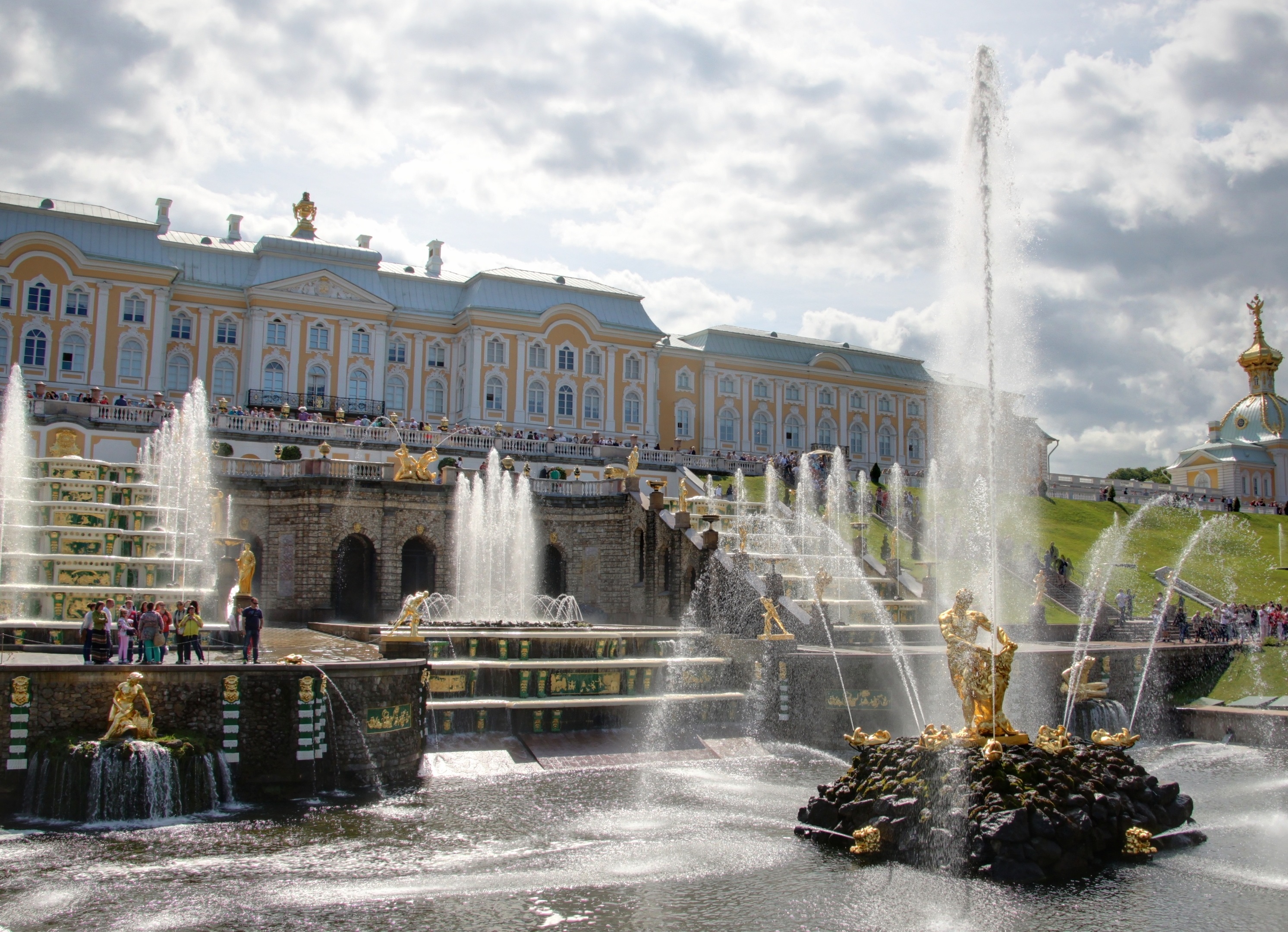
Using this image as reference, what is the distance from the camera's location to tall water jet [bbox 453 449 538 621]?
35.4m

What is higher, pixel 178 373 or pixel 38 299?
pixel 38 299

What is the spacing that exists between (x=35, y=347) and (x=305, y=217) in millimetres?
16467

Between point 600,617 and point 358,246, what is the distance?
30.4m

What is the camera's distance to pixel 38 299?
159 ft

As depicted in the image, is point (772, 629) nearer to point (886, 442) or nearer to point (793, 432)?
point (793, 432)

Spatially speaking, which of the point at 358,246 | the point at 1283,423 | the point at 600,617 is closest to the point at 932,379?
the point at 1283,423

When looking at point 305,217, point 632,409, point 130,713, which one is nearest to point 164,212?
point 305,217

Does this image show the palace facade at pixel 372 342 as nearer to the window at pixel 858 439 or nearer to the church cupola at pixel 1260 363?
the window at pixel 858 439

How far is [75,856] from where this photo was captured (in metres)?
14.0

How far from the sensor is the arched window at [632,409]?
60.4 m

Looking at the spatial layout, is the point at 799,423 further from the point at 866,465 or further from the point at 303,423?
the point at 303,423

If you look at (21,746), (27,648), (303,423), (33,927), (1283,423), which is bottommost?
(33,927)

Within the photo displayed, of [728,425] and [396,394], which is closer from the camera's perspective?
[396,394]

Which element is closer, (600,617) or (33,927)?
(33,927)
